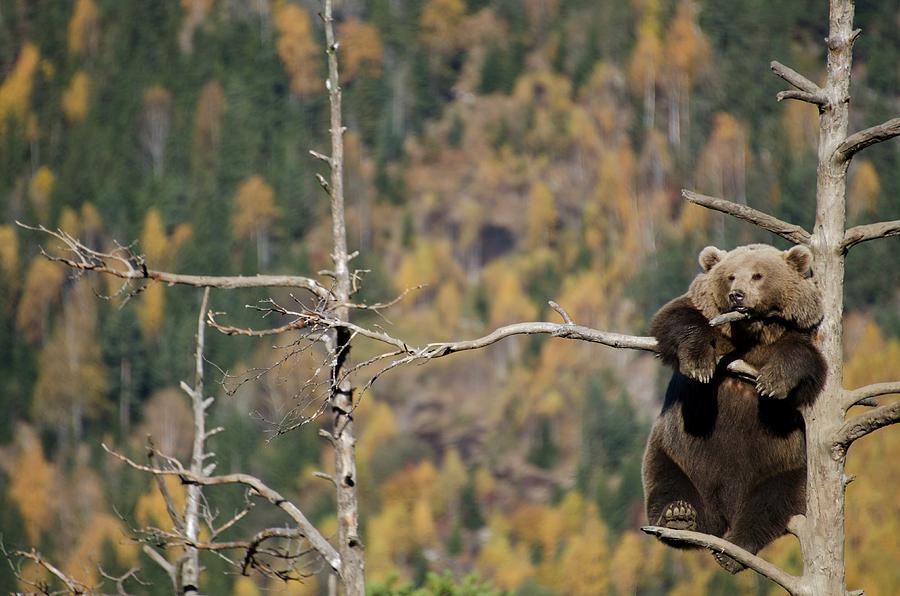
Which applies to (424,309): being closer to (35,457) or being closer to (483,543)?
(483,543)

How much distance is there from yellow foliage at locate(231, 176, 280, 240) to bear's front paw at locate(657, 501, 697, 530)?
106m

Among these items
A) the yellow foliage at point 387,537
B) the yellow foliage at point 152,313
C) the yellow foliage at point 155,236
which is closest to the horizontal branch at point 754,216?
the yellow foliage at point 387,537

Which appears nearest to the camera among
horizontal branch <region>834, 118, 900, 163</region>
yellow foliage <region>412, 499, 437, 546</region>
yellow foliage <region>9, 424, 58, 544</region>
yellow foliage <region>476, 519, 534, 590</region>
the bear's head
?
horizontal branch <region>834, 118, 900, 163</region>

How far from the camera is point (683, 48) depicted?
385 ft

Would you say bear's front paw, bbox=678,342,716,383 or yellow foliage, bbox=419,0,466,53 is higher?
yellow foliage, bbox=419,0,466,53

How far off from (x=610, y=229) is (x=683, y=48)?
20478 millimetres

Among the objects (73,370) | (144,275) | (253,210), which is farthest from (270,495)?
(253,210)

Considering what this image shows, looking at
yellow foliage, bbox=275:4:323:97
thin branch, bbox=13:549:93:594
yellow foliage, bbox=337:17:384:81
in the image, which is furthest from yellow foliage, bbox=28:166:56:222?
thin branch, bbox=13:549:93:594

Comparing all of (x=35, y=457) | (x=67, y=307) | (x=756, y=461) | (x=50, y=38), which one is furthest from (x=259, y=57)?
(x=756, y=461)

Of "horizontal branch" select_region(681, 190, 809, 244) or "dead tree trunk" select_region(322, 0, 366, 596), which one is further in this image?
"dead tree trunk" select_region(322, 0, 366, 596)

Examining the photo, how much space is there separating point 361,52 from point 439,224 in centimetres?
1940

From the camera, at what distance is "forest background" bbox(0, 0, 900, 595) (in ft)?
278

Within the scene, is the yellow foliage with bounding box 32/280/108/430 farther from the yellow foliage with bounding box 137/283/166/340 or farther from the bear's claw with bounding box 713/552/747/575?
the bear's claw with bounding box 713/552/747/575

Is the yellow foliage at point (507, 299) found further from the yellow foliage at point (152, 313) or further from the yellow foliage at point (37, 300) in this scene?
the yellow foliage at point (37, 300)
